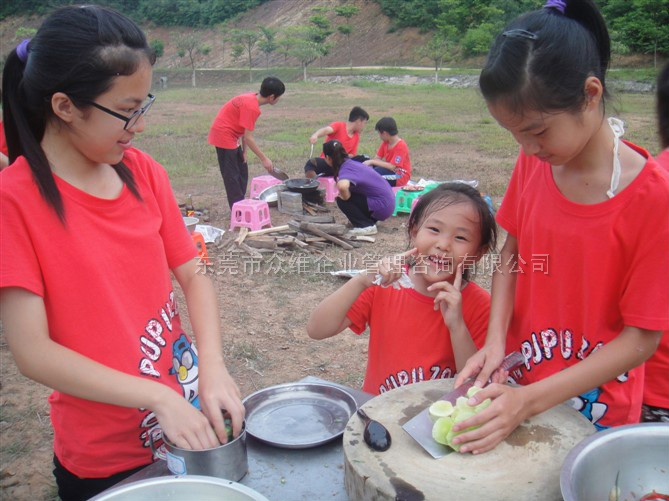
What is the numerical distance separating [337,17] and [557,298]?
169 feet

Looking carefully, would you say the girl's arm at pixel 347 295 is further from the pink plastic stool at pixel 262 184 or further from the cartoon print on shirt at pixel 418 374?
the pink plastic stool at pixel 262 184

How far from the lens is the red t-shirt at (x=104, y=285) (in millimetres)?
1358

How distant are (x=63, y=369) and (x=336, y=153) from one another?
6.37 m

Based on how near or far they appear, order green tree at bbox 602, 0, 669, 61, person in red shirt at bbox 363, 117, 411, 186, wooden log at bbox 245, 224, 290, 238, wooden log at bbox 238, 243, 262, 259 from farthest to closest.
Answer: green tree at bbox 602, 0, 669, 61 < person in red shirt at bbox 363, 117, 411, 186 < wooden log at bbox 245, 224, 290, 238 < wooden log at bbox 238, 243, 262, 259

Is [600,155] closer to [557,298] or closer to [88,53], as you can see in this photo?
[557,298]

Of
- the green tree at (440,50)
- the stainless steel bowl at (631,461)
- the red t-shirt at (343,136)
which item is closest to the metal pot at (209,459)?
the stainless steel bowl at (631,461)

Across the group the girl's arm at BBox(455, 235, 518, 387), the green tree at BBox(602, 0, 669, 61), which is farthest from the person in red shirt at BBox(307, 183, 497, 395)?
the green tree at BBox(602, 0, 669, 61)

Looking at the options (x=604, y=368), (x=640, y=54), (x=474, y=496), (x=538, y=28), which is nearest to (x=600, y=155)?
(x=538, y=28)

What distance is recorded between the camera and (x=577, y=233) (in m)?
1.48

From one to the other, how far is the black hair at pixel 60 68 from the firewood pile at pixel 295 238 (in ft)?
15.0

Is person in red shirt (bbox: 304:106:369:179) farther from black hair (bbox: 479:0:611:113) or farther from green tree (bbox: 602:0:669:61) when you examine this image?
green tree (bbox: 602:0:669:61)

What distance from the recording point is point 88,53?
137cm

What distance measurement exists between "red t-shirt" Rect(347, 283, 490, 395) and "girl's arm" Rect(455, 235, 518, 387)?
0.13 m

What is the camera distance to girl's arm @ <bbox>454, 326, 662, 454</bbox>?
130 cm
